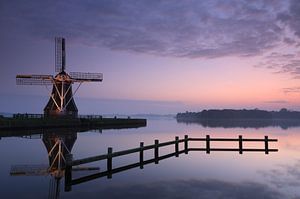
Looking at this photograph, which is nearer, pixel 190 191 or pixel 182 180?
pixel 190 191

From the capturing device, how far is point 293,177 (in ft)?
67.3

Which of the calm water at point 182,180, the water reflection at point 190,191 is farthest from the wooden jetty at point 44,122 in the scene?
the water reflection at point 190,191

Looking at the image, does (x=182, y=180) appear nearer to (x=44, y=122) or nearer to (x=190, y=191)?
(x=190, y=191)

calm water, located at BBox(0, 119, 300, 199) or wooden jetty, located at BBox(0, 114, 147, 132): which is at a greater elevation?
wooden jetty, located at BBox(0, 114, 147, 132)

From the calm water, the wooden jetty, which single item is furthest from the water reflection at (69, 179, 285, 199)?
the wooden jetty

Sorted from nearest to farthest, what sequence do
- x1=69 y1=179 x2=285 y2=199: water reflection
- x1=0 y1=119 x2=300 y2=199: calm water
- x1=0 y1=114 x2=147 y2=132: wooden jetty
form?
1. x1=69 y1=179 x2=285 y2=199: water reflection
2. x1=0 y1=119 x2=300 y2=199: calm water
3. x1=0 y1=114 x2=147 y2=132: wooden jetty

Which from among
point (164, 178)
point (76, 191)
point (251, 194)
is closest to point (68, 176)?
point (76, 191)

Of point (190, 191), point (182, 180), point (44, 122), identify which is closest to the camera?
point (190, 191)

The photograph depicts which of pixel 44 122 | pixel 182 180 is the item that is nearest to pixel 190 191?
pixel 182 180

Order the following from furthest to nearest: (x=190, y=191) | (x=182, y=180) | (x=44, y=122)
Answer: (x=44, y=122), (x=182, y=180), (x=190, y=191)

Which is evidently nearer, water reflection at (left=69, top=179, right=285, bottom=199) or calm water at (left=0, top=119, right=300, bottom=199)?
water reflection at (left=69, top=179, right=285, bottom=199)

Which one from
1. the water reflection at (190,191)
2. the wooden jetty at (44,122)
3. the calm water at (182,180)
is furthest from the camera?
the wooden jetty at (44,122)

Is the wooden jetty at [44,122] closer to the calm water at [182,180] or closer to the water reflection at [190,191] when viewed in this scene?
the calm water at [182,180]

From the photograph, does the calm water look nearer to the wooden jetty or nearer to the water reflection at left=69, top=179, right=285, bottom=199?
the water reflection at left=69, top=179, right=285, bottom=199
